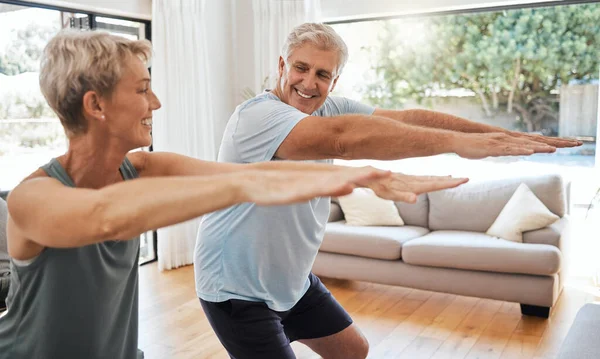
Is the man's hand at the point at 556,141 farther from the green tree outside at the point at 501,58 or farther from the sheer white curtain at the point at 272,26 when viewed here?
the sheer white curtain at the point at 272,26

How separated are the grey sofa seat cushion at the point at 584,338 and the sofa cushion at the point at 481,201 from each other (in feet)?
6.43

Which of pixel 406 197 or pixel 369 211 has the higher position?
pixel 406 197

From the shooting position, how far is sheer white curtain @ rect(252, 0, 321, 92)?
19.4ft

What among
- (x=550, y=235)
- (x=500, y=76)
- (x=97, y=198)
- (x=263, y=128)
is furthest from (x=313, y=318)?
(x=500, y=76)

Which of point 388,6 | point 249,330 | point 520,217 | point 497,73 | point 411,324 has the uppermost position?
point 388,6

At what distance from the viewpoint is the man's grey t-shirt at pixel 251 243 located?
6.15 feet

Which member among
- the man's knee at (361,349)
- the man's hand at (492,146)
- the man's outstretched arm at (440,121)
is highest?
the man's outstretched arm at (440,121)

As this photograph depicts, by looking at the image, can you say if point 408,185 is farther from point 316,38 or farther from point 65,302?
point 316,38

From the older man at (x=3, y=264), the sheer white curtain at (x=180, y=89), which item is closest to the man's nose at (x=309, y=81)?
the older man at (x=3, y=264)

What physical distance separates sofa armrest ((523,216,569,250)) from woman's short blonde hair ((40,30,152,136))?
360 centimetres

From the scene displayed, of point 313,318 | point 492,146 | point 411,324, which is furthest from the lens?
point 411,324

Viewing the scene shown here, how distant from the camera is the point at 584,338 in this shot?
2.34 m

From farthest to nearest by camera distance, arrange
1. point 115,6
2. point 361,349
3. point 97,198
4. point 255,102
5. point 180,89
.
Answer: point 180,89 → point 115,6 → point 361,349 → point 255,102 → point 97,198

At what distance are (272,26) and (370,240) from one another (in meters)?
2.67
